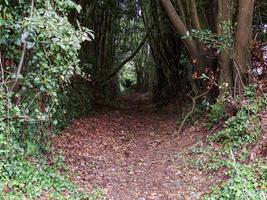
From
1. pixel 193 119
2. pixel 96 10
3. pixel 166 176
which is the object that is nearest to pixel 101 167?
pixel 166 176

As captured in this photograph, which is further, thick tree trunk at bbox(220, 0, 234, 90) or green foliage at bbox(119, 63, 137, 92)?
green foliage at bbox(119, 63, 137, 92)

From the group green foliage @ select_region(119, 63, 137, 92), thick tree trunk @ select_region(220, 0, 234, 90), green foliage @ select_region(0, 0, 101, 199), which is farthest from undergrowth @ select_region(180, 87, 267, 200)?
green foliage @ select_region(119, 63, 137, 92)

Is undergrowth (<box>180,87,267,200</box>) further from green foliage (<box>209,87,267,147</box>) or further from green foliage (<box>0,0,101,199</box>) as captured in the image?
green foliage (<box>0,0,101,199</box>)

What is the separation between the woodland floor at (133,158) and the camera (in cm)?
532

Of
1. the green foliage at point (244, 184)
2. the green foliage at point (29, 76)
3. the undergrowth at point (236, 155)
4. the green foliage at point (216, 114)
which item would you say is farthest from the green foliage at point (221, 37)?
the green foliage at point (29, 76)

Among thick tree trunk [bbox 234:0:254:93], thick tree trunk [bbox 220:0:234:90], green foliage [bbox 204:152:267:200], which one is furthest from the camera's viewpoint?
thick tree trunk [bbox 220:0:234:90]

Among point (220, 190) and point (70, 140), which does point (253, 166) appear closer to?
point (220, 190)

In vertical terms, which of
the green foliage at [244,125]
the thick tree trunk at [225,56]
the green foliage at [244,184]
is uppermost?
the thick tree trunk at [225,56]

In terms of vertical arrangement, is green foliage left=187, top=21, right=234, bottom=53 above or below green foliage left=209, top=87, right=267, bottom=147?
above

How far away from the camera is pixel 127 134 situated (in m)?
8.74

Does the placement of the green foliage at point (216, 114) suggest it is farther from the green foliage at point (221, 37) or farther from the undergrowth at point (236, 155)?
the green foliage at point (221, 37)

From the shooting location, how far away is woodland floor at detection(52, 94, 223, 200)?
5.32 m

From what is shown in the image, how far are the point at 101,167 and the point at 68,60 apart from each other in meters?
2.10

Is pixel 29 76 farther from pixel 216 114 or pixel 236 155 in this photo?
pixel 216 114
